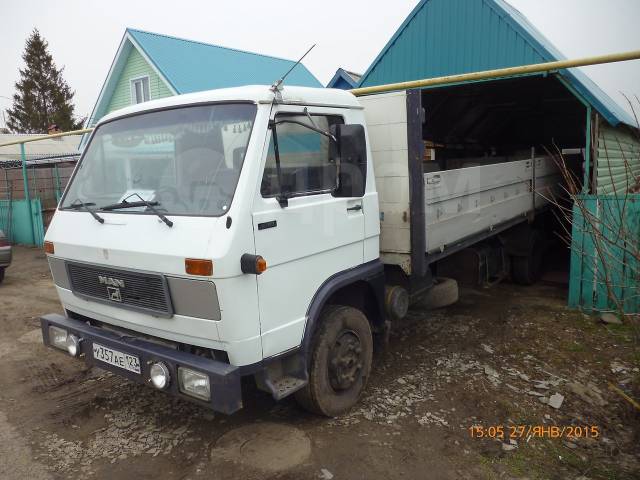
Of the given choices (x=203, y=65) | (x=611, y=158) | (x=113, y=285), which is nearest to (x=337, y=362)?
(x=113, y=285)

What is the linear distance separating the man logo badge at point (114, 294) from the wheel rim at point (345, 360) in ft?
4.85

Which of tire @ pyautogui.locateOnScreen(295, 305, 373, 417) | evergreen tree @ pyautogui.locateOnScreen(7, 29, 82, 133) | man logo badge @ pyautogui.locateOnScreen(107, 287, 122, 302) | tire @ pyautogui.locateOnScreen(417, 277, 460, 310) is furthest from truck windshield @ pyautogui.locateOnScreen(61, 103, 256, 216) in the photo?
evergreen tree @ pyautogui.locateOnScreen(7, 29, 82, 133)

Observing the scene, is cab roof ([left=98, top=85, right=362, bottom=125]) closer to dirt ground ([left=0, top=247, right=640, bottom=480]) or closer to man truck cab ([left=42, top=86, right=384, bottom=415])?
man truck cab ([left=42, top=86, right=384, bottom=415])

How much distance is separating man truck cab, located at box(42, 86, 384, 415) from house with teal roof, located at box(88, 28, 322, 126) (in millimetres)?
11774

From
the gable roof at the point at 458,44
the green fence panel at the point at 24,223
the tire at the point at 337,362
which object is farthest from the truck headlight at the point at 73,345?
the green fence panel at the point at 24,223

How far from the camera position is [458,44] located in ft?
24.9

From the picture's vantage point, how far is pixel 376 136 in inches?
161

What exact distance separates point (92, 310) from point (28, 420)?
3.86 ft

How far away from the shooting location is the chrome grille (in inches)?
115

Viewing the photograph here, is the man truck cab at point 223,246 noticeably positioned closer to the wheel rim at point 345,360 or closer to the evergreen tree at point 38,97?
the wheel rim at point 345,360

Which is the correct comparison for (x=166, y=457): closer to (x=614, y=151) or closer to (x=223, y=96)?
(x=223, y=96)

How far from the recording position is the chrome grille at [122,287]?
2.93m

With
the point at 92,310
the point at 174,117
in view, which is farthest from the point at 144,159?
the point at 92,310

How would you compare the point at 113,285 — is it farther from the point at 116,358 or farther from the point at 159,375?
the point at 159,375
